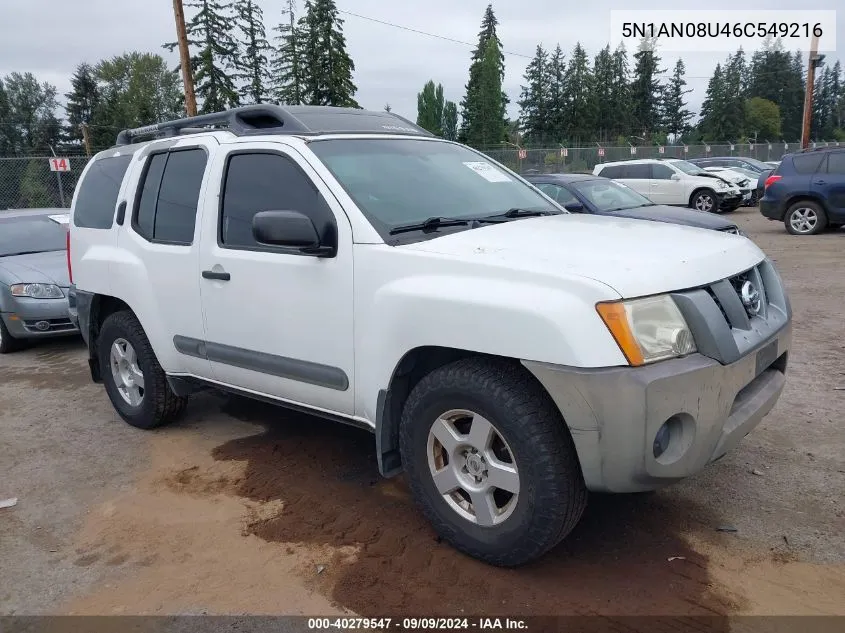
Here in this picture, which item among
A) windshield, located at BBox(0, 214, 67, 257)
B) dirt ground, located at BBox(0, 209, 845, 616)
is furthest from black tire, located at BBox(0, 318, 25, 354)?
dirt ground, located at BBox(0, 209, 845, 616)

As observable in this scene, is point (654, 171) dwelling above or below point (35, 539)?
above

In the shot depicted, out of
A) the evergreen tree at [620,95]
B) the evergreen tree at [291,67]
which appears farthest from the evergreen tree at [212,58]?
the evergreen tree at [620,95]

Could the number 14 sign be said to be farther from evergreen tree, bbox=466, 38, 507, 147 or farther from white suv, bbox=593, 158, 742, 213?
evergreen tree, bbox=466, 38, 507, 147

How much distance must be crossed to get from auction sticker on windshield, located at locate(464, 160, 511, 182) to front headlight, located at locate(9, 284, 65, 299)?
18.3ft

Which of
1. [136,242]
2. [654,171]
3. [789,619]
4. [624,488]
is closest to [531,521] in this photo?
[624,488]

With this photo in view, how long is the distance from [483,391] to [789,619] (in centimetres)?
144

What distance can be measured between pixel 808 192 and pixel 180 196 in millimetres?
13282

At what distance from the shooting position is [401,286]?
3094 millimetres

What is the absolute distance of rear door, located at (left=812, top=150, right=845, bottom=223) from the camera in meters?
13.4

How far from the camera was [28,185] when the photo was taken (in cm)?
1769

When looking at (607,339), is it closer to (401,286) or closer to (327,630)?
(401,286)

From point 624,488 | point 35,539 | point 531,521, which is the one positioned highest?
point 624,488

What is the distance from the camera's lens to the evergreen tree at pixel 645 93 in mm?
79875

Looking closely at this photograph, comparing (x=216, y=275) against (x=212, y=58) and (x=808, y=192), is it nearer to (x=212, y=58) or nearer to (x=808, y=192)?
(x=808, y=192)
